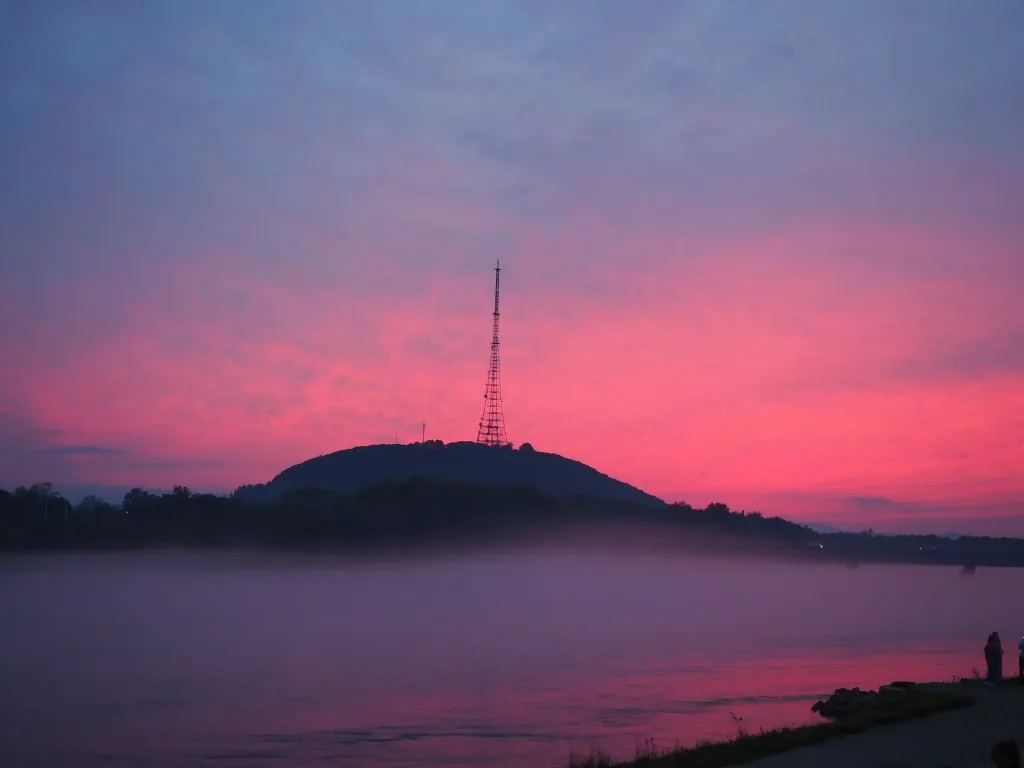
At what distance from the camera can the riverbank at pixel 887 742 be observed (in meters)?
17.7

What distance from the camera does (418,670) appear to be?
42250 mm

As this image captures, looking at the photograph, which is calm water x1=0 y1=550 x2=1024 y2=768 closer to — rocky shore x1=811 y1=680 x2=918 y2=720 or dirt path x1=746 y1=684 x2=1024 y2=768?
rocky shore x1=811 y1=680 x2=918 y2=720

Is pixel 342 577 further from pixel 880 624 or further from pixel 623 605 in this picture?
pixel 880 624

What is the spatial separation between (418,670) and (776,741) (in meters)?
24.7

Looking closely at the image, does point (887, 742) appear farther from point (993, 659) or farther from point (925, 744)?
point (993, 659)

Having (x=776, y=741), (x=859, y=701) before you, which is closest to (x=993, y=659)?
(x=859, y=701)

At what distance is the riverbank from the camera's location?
1766 cm

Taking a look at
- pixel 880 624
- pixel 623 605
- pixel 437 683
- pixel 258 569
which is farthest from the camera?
pixel 258 569

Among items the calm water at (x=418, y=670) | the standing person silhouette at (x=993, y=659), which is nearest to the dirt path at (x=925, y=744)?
the standing person silhouette at (x=993, y=659)

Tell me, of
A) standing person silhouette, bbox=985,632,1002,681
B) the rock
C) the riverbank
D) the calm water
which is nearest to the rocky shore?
the rock

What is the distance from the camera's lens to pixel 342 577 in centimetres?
13312

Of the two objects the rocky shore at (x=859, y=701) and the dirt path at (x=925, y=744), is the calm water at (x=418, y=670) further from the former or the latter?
the dirt path at (x=925, y=744)

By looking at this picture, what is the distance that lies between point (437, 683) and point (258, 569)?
398 feet

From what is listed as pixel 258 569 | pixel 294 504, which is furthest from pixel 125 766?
pixel 294 504
